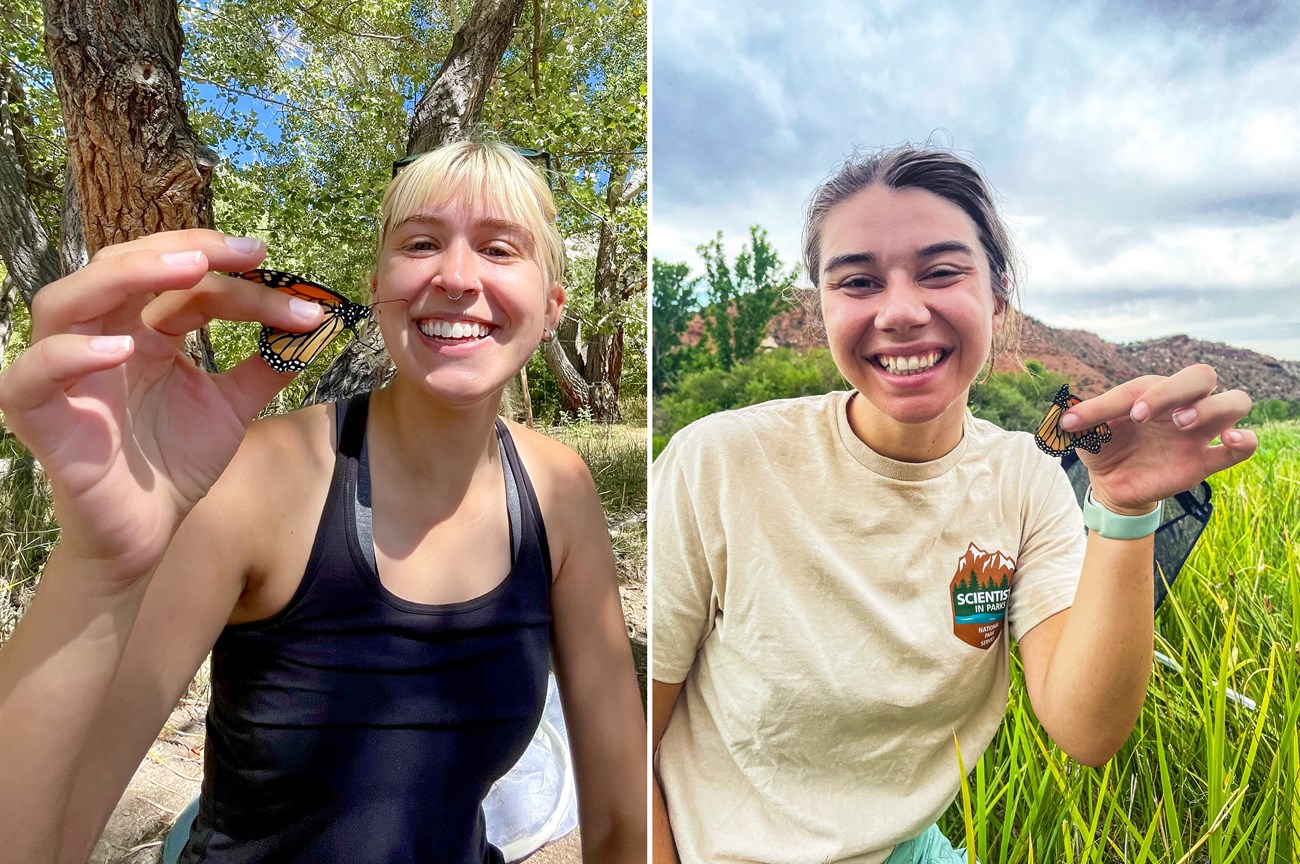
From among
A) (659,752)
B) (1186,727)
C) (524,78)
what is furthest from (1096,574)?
(524,78)

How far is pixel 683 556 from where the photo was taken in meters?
1.00

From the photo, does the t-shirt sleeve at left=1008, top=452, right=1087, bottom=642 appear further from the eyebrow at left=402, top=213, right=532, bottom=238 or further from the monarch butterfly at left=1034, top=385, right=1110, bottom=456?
the eyebrow at left=402, top=213, right=532, bottom=238

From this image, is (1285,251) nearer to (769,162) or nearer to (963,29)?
(963,29)

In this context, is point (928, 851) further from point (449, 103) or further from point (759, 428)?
point (449, 103)

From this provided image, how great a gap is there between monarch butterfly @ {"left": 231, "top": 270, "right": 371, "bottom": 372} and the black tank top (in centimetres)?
24

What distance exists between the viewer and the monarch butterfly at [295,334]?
0.76 metres

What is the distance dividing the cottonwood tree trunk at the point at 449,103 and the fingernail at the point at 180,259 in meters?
1.29

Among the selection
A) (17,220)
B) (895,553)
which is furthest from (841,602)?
(17,220)

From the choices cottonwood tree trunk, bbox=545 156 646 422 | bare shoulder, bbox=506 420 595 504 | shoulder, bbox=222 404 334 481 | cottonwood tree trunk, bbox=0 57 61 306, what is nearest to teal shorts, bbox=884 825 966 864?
bare shoulder, bbox=506 420 595 504

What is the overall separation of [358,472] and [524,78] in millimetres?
1834

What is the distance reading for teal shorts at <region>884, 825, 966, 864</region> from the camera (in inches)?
36.8

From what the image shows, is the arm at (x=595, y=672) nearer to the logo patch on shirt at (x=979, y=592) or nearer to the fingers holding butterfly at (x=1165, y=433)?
the logo patch on shirt at (x=979, y=592)

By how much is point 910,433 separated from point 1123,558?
0.26 metres

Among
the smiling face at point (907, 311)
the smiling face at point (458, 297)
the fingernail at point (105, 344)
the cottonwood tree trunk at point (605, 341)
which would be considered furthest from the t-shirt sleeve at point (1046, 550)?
the cottonwood tree trunk at point (605, 341)
